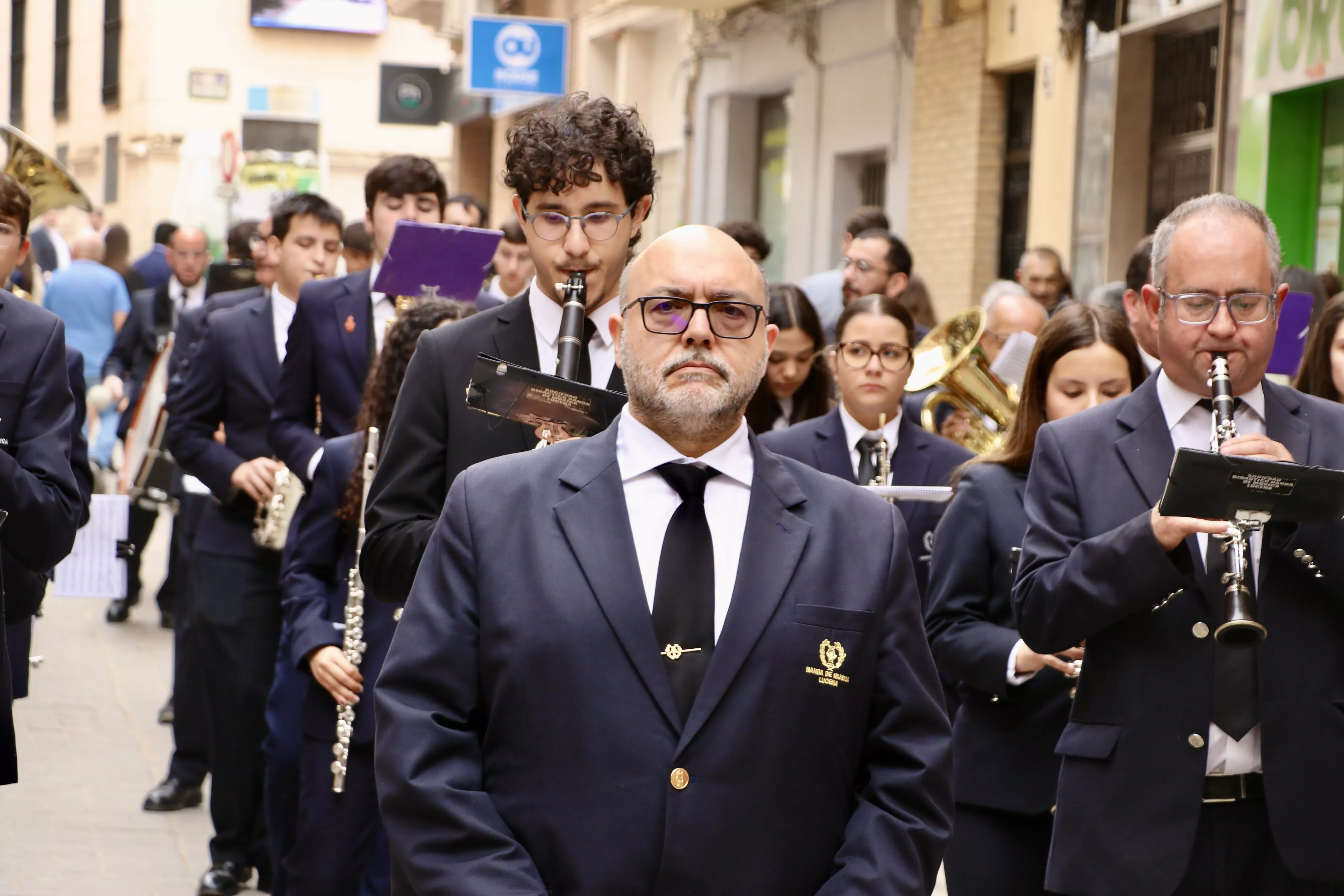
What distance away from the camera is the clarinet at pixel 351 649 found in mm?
5496

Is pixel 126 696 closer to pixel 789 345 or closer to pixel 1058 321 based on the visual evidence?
pixel 789 345

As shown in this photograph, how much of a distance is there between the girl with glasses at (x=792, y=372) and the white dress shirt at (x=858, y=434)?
0.63m

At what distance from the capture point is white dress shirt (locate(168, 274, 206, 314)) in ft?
42.3

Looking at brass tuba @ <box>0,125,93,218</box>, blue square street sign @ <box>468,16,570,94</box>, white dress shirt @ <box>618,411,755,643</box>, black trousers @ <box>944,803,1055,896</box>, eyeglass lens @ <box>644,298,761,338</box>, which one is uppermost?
blue square street sign @ <box>468,16,570,94</box>

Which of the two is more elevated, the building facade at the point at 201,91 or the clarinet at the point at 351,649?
the building facade at the point at 201,91

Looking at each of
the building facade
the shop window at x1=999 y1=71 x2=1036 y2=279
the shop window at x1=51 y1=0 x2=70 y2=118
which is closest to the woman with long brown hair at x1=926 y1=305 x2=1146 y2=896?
the shop window at x1=999 y1=71 x2=1036 y2=279

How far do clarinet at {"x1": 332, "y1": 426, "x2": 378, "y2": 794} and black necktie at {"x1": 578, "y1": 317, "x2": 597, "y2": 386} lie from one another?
1.46m

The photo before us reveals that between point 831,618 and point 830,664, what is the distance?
0.08 metres

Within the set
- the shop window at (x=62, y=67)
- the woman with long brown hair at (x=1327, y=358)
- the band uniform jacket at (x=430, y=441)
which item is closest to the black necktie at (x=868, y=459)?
the woman with long brown hair at (x=1327, y=358)

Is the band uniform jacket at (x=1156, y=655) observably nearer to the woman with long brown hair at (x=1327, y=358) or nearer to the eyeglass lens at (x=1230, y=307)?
the eyeglass lens at (x=1230, y=307)

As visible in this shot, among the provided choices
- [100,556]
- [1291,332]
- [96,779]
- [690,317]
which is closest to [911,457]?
[1291,332]

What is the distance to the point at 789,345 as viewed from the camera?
721cm

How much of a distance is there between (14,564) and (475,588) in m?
2.10

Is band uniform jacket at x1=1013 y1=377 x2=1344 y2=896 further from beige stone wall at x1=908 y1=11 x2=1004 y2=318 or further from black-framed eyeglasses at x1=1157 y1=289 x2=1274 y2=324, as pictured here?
beige stone wall at x1=908 y1=11 x2=1004 y2=318
